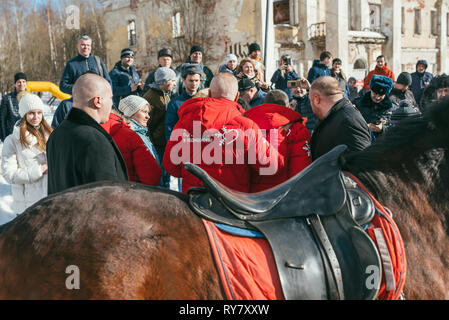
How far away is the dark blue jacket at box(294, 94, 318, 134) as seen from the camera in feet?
21.0

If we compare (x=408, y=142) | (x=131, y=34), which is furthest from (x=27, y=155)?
(x=131, y=34)

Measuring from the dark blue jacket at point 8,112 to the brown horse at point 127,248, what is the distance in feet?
24.4

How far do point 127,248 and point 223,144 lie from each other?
1962mm

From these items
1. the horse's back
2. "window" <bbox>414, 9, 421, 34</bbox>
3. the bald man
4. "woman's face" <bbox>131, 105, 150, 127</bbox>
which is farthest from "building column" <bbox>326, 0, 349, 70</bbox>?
the horse's back

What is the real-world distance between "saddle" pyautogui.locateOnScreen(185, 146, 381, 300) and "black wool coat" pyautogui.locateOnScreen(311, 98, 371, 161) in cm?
139

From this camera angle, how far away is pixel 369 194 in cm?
210

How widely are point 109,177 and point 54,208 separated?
0.80 metres

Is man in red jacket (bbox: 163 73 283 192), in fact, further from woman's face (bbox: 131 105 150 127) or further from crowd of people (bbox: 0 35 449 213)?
woman's face (bbox: 131 105 150 127)

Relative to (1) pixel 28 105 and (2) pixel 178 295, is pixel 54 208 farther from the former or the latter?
(1) pixel 28 105

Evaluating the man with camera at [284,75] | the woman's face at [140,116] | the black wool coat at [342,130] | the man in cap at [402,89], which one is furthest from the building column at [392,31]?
the black wool coat at [342,130]

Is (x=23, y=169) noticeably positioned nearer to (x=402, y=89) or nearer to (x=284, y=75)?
(x=284, y=75)

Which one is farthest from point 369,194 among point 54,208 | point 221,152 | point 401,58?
point 401,58

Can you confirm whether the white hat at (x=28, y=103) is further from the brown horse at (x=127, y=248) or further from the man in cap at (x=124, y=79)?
the man in cap at (x=124, y=79)

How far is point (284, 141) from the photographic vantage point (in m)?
3.79
